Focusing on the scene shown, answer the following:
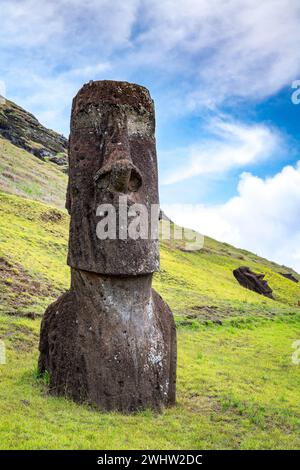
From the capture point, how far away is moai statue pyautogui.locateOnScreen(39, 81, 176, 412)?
8539 millimetres

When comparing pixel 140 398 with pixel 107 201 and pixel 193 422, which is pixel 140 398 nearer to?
pixel 193 422

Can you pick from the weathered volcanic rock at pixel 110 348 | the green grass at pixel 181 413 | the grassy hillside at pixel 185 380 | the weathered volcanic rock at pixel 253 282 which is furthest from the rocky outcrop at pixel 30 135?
the weathered volcanic rock at pixel 110 348

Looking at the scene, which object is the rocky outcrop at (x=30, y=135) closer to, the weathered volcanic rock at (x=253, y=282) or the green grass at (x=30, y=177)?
the green grass at (x=30, y=177)

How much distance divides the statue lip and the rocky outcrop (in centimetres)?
9091

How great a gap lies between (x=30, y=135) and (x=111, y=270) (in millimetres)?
106728

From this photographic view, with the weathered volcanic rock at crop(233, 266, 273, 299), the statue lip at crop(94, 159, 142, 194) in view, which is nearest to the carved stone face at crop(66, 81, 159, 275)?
the statue lip at crop(94, 159, 142, 194)

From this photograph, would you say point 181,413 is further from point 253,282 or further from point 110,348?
point 253,282

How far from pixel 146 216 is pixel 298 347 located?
497 inches

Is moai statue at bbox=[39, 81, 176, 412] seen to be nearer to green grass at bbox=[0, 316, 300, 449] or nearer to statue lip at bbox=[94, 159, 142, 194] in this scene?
statue lip at bbox=[94, 159, 142, 194]

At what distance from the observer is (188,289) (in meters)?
32.8

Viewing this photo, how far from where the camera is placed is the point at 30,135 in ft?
358

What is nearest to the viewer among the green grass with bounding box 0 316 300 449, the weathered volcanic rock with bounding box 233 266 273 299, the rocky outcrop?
the green grass with bounding box 0 316 300 449
